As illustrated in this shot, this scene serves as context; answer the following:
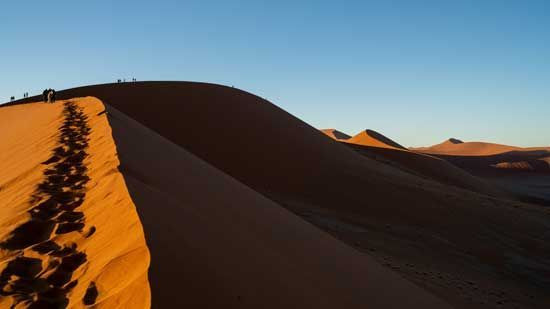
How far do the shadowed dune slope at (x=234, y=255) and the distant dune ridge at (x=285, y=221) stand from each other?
1 centimetres

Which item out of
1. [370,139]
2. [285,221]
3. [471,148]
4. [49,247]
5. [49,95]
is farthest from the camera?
[471,148]

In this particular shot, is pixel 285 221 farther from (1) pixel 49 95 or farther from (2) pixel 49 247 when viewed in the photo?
(1) pixel 49 95

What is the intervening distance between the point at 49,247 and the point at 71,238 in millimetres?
144

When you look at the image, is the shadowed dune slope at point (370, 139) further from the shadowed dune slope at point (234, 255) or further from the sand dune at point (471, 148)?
the sand dune at point (471, 148)

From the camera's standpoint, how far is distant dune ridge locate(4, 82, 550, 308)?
2.56 metres

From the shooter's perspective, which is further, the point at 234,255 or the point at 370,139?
the point at 370,139

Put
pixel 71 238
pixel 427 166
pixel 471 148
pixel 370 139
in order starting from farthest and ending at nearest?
pixel 471 148
pixel 370 139
pixel 427 166
pixel 71 238

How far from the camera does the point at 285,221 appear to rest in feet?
16.6

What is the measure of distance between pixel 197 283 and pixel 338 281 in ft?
5.42

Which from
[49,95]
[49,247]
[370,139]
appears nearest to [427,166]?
[370,139]

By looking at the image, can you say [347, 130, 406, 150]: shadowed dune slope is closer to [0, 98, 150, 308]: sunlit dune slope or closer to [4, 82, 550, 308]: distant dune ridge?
[4, 82, 550, 308]: distant dune ridge

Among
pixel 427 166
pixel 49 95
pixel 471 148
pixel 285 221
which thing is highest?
pixel 471 148

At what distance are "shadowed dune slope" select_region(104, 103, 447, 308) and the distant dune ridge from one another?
0.5 inches

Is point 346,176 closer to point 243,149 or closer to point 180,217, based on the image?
point 243,149
